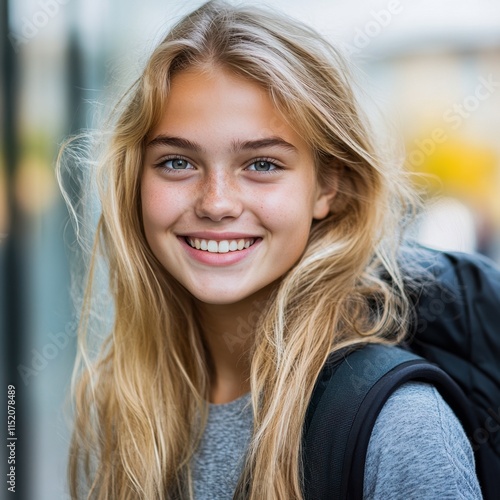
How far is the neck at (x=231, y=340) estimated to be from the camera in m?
1.87

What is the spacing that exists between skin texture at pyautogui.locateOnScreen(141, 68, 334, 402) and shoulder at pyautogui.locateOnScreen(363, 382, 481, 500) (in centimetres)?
48

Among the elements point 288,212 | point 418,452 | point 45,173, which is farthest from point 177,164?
point 45,173

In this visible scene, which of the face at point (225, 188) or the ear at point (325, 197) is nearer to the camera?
the face at point (225, 188)

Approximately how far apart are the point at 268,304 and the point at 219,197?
34 cm

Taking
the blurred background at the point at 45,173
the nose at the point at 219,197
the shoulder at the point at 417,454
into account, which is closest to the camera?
the shoulder at the point at 417,454

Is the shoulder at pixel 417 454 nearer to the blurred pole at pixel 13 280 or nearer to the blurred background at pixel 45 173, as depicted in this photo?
the blurred background at pixel 45 173

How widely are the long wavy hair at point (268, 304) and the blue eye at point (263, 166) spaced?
107 mm

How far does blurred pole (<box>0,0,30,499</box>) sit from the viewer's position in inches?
112

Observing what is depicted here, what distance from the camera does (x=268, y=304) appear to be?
181 centimetres

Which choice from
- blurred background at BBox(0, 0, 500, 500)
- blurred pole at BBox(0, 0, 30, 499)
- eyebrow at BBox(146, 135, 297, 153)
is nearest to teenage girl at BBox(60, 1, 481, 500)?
eyebrow at BBox(146, 135, 297, 153)

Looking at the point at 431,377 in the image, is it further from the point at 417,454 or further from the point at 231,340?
the point at 231,340

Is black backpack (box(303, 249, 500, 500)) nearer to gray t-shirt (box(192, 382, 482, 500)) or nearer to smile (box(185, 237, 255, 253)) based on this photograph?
gray t-shirt (box(192, 382, 482, 500))

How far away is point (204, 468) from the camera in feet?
5.87

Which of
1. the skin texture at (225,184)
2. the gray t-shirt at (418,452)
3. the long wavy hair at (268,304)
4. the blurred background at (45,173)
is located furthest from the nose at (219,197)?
the blurred background at (45,173)
